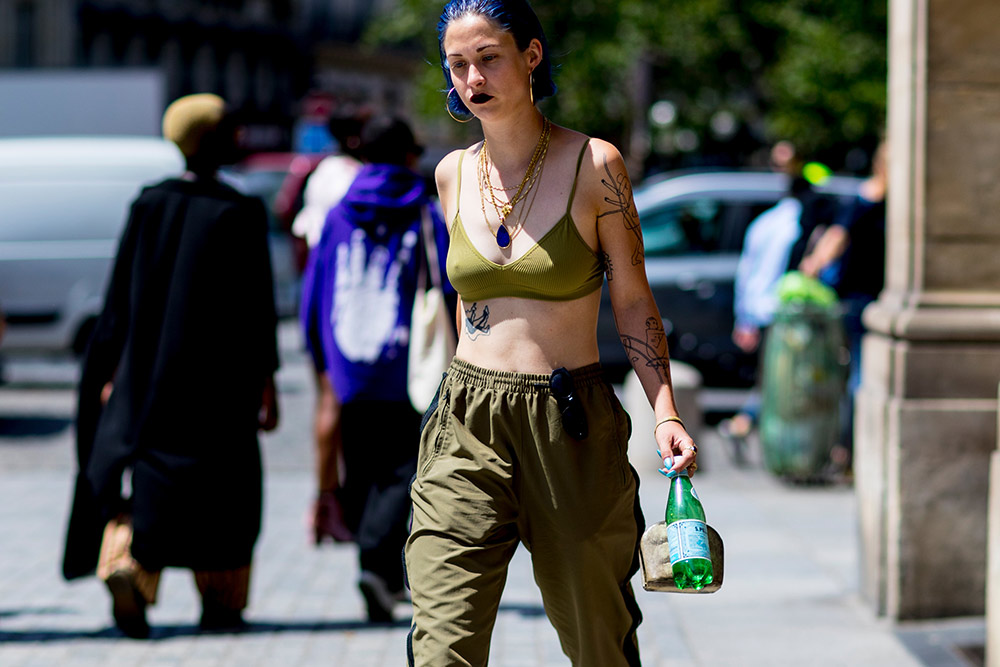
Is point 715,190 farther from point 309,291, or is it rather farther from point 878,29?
point 878,29

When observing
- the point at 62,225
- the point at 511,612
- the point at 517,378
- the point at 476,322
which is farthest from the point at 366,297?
the point at 62,225

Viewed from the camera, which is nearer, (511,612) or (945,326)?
(945,326)

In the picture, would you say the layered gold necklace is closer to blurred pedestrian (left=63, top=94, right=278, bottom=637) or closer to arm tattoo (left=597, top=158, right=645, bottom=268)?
arm tattoo (left=597, top=158, right=645, bottom=268)

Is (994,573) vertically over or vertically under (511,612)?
over

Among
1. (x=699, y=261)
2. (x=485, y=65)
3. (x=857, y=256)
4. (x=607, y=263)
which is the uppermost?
(x=485, y=65)

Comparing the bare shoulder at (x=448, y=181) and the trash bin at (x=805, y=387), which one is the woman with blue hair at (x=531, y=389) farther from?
the trash bin at (x=805, y=387)

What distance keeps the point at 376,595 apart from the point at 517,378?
7.74 ft

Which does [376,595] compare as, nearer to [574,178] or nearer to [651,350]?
[651,350]

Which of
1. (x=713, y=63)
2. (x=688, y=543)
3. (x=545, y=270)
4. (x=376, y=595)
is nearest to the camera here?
(x=688, y=543)

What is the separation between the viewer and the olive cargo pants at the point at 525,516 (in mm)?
3199

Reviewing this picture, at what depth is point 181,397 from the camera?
514 centimetres

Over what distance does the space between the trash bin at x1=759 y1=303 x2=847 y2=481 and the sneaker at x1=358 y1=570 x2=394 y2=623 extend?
3754 mm

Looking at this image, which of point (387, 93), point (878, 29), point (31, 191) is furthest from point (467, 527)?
point (387, 93)

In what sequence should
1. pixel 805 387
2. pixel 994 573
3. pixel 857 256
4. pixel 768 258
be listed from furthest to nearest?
pixel 768 258, pixel 805 387, pixel 857 256, pixel 994 573
